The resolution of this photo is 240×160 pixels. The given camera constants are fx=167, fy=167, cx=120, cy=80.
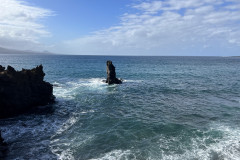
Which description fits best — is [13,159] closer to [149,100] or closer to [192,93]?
[149,100]

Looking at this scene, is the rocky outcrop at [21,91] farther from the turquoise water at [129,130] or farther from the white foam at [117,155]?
the white foam at [117,155]

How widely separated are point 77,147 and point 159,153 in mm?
9583

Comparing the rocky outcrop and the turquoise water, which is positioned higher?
the rocky outcrop

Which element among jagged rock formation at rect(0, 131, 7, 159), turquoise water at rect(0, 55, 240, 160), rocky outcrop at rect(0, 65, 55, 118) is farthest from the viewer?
rocky outcrop at rect(0, 65, 55, 118)

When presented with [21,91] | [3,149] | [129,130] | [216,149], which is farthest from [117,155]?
[21,91]

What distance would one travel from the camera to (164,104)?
1406 inches

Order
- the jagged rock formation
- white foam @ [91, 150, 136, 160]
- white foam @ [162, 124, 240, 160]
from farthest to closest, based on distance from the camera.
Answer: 1. white foam @ [162, 124, 240, 160]
2. white foam @ [91, 150, 136, 160]
3. the jagged rock formation

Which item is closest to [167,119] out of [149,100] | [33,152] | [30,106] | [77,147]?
[149,100]

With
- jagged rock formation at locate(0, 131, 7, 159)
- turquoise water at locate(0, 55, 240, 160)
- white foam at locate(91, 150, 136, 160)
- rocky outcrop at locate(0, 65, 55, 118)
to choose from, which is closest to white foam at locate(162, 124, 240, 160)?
turquoise water at locate(0, 55, 240, 160)

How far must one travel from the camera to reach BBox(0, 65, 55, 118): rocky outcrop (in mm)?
28448

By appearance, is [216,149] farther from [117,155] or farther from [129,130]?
[117,155]

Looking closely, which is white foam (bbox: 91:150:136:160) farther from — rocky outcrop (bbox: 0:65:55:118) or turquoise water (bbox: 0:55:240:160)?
rocky outcrop (bbox: 0:65:55:118)

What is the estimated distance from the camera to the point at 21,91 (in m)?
31.0

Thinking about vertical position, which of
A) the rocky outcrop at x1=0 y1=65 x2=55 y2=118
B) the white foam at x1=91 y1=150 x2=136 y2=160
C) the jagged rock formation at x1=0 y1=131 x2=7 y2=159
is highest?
the rocky outcrop at x1=0 y1=65 x2=55 y2=118
